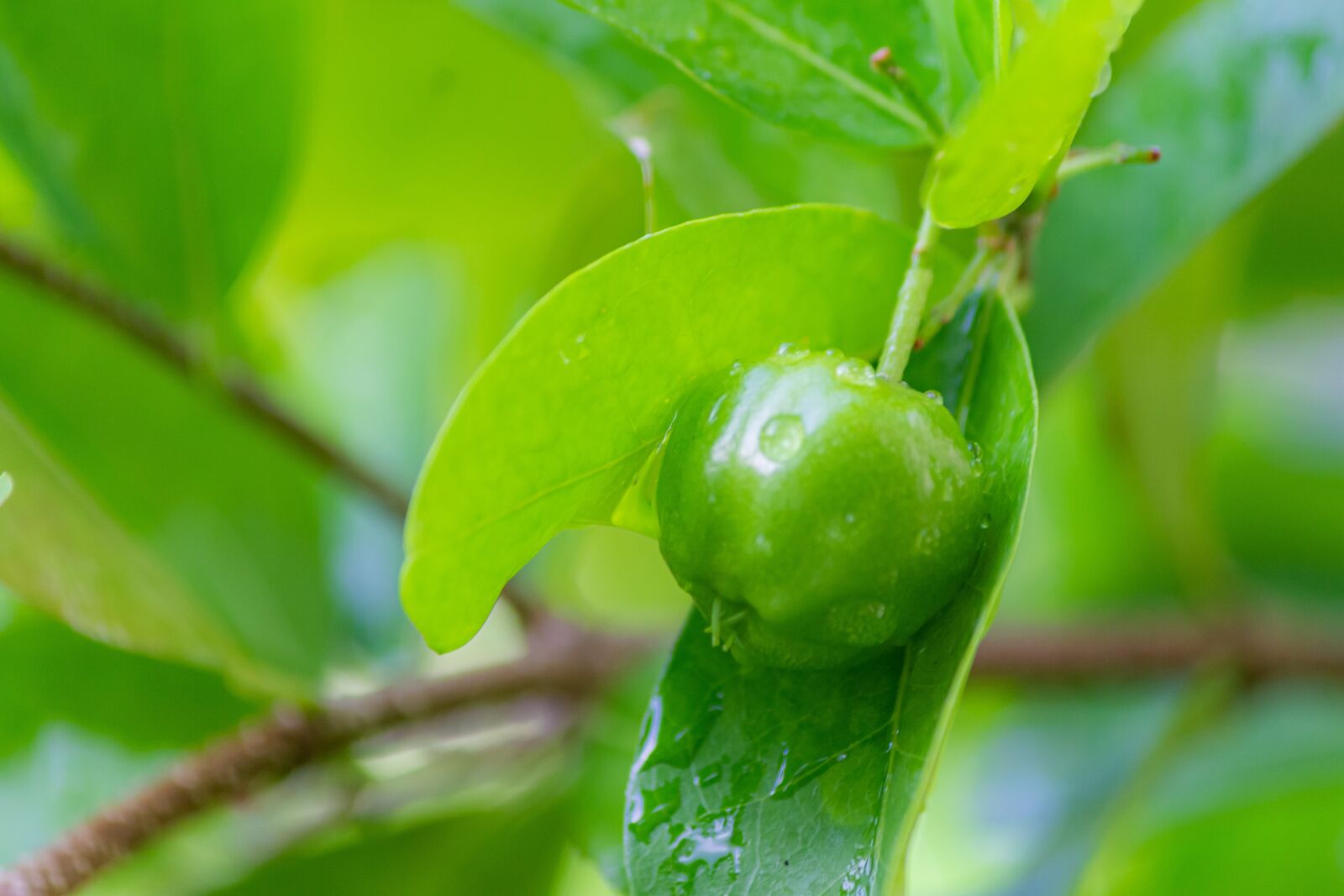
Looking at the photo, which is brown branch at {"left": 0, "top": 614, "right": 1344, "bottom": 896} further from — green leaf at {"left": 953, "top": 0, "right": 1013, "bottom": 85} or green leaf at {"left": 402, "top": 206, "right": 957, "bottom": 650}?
green leaf at {"left": 953, "top": 0, "right": 1013, "bottom": 85}

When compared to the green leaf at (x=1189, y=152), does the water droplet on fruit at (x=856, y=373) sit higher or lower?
lower

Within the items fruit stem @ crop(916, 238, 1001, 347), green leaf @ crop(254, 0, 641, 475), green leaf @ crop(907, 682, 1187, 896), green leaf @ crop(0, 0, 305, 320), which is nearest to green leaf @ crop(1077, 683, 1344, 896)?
green leaf @ crop(907, 682, 1187, 896)

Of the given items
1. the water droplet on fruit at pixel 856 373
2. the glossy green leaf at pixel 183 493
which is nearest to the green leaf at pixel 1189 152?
the water droplet on fruit at pixel 856 373

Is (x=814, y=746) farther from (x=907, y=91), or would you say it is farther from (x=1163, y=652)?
(x=1163, y=652)

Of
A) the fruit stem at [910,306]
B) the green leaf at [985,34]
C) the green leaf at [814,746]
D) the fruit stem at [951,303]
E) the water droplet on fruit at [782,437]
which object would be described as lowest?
the green leaf at [814,746]

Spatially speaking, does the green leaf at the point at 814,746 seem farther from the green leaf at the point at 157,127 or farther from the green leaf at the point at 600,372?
the green leaf at the point at 157,127

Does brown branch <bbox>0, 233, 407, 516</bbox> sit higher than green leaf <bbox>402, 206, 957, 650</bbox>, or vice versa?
brown branch <bbox>0, 233, 407, 516</bbox>

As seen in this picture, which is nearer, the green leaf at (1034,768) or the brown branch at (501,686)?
the brown branch at (501,686)

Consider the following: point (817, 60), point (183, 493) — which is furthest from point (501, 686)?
point (817, 60)
